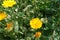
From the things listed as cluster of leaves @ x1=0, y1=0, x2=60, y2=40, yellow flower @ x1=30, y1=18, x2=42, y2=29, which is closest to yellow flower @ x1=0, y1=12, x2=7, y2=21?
cluster of leaves @ x1=0, y1=0, x2=60, y2=40

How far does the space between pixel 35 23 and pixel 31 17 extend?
0.27ft

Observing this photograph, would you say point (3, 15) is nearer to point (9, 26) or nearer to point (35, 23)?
point (9, 26)

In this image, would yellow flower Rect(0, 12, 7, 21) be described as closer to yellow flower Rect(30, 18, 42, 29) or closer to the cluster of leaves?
the cluster of leaves

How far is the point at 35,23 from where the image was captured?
7.71ft

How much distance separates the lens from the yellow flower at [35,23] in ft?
7.62

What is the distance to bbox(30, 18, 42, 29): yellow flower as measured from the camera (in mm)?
2322

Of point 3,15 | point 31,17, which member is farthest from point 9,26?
point 31,17

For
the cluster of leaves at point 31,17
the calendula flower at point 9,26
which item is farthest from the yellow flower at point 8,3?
the calendula flower at point 9,26

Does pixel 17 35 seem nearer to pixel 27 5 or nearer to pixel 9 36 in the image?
pixel 9 36

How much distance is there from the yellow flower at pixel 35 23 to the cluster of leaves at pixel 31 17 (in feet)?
0.14

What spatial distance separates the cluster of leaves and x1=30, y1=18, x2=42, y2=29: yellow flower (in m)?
0.04

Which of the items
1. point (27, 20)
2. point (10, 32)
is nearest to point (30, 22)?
Result: point (27, 20)

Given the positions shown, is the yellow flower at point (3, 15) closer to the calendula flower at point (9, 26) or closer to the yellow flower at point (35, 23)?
the calendula flower at point (9, 26)

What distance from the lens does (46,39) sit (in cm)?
234
